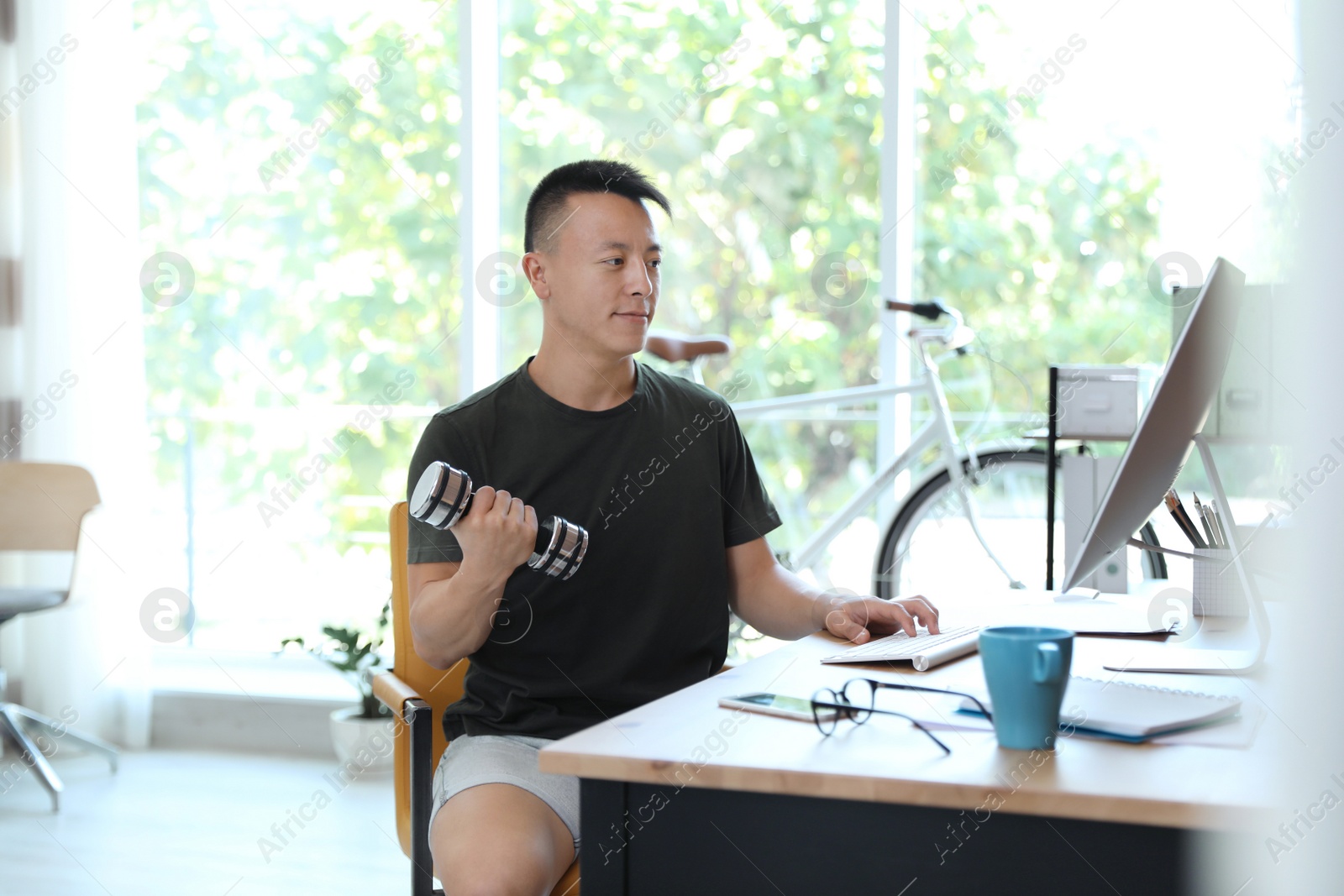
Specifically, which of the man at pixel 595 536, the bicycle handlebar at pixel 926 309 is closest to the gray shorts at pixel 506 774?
the man at pixel 595 536

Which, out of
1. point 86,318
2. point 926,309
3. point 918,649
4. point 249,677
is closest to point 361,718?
point 249,677

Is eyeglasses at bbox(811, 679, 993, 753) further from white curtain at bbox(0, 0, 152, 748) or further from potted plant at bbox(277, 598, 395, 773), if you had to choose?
white curtain at bbox(0, 0, 152, 748)

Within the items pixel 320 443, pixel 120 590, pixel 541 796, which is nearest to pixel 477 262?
pixel 320 443

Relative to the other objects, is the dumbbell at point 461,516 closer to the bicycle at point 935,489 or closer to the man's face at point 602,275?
the man's face at point 602,275

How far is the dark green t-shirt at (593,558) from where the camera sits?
1481mm

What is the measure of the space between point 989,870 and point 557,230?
1.10 metres

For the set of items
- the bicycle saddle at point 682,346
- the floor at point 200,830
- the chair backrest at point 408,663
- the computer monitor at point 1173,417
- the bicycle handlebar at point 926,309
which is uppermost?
the bicycle handlebar at point 926,309

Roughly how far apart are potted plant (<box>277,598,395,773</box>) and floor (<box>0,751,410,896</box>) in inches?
2.9

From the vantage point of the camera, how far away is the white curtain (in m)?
3.46

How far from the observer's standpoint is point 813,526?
3.41 m

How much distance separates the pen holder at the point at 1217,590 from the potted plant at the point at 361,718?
2218 millimetres

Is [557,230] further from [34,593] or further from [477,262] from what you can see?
[34,593]

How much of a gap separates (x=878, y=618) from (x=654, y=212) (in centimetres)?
184

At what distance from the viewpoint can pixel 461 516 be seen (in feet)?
4.05
